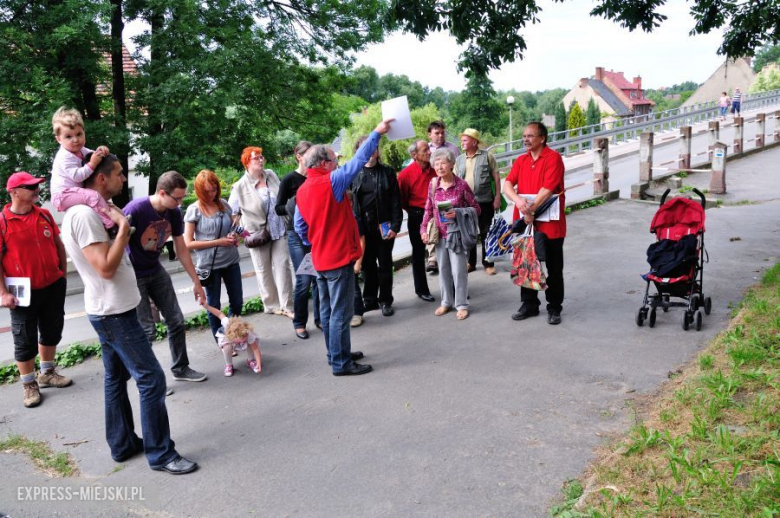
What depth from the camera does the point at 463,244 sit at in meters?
6.88

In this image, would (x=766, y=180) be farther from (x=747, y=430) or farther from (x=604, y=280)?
(x=747, y=430)

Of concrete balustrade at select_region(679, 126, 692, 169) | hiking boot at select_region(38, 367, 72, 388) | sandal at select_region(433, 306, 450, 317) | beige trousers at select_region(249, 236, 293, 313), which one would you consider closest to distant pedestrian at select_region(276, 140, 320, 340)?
beige trousers at select_region(249, 236, 293, 313)

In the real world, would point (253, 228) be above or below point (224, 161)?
below

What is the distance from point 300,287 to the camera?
666 cm

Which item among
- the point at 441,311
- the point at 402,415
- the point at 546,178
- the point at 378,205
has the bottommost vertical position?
the point at 402,415

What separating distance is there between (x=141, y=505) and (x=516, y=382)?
293 cm

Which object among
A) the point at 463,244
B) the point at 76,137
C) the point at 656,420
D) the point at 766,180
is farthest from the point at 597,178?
the point at 76,137

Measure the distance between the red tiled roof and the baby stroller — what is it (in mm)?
104886

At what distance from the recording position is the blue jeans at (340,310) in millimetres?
5613

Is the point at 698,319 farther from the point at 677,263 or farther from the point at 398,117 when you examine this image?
the point at 398,117

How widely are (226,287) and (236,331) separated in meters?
0.85

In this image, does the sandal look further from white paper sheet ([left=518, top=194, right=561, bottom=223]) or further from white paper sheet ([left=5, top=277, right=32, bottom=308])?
white paper sheet ([left=5, top=277, right=32, bottom=308])

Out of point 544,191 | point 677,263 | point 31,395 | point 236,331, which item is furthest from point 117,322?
point 677,263

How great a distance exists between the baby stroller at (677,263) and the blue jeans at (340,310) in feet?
9.35
